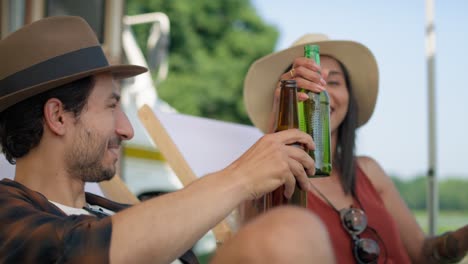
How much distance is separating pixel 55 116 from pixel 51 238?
0.45 meters

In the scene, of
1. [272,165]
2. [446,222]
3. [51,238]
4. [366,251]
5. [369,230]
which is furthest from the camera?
[446,222]

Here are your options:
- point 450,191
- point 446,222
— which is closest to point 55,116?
point 446,222

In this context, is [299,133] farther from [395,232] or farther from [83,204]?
[395,232]

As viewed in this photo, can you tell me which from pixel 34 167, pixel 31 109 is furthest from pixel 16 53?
pixel 34 167

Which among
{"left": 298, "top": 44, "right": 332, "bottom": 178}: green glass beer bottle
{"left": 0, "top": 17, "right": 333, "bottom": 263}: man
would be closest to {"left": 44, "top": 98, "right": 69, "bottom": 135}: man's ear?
{"left": 0, "top": 17, "right": 333, "bottom": 263}: man

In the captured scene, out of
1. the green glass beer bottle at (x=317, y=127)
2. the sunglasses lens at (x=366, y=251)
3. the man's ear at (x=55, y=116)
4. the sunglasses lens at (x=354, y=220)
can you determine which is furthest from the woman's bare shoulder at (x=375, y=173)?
the man's ear at (x=55, y=116)

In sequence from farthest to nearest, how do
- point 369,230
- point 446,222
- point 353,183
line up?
point 446,222 < point 353,183 < point 369,230

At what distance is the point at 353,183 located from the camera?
2.50m

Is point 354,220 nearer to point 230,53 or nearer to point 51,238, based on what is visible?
point 51,238

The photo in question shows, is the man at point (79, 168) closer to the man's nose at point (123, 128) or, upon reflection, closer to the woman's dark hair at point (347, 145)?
the man's nose at point (123, 128)

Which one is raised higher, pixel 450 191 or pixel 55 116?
pixel 55 116

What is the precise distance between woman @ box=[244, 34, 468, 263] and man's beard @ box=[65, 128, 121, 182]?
963mm

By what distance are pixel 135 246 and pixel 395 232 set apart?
146cm

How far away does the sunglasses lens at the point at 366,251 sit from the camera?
221 cm
